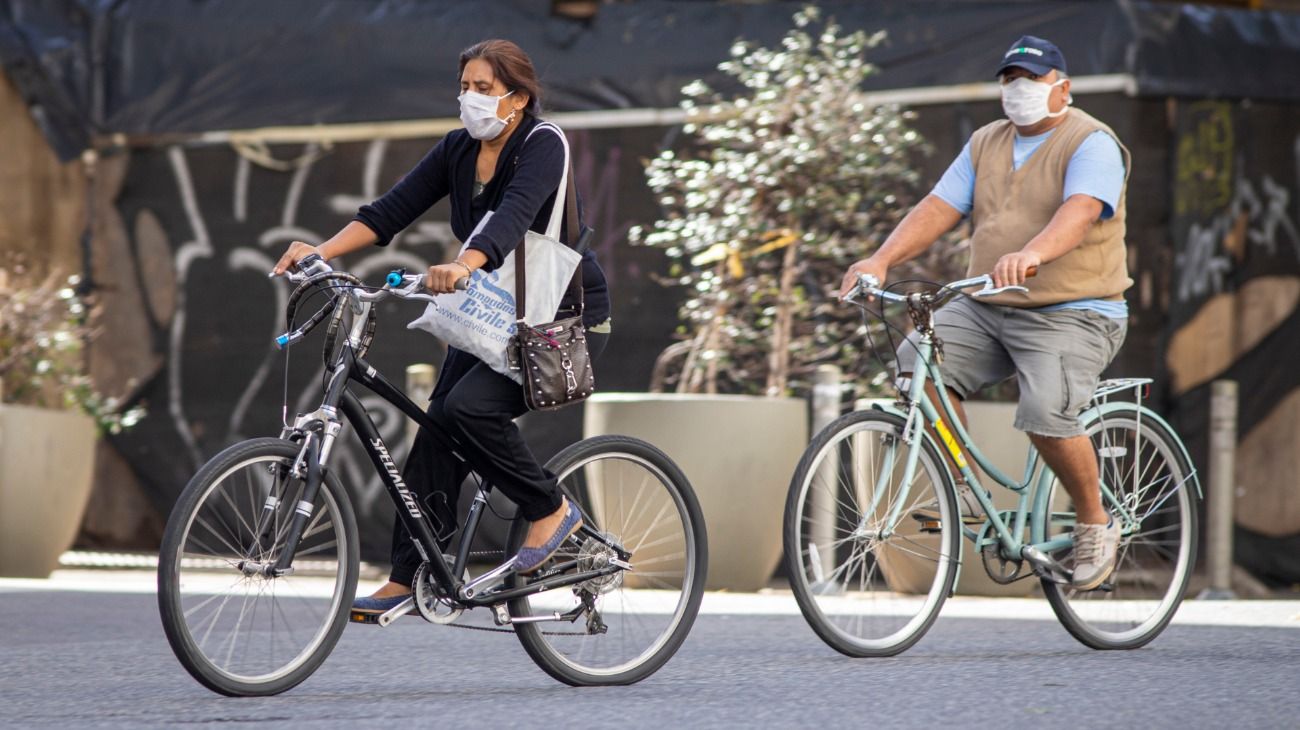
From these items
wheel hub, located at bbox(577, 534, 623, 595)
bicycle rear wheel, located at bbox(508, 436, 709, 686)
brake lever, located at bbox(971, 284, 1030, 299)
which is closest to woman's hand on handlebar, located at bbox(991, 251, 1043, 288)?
brake lever, located at bbox(971, 284, 1030, 299)

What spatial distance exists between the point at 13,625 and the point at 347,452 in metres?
4.02

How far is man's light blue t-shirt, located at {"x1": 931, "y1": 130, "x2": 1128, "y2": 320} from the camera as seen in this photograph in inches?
219

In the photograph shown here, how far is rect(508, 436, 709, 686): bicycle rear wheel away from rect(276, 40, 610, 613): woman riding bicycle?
0.11m

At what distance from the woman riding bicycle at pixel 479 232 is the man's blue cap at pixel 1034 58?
1548 millimetres

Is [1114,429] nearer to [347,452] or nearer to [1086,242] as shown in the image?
[1086,242]

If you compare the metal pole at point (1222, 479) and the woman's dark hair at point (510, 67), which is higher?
the woman's dark hair at point (510, 67)

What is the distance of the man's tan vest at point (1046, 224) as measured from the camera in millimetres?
5684

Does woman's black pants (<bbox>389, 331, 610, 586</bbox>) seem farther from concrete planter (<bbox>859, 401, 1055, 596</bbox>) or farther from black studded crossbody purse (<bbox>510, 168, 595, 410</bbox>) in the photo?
concrete planter (<bbox>859, 401, 1055, 596</bbox>)

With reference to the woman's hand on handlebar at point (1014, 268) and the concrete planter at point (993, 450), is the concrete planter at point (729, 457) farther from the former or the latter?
the woman's hand on handlebar at point (1014, 268)

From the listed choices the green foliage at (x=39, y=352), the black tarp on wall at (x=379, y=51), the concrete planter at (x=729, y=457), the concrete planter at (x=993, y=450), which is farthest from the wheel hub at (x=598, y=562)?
the black tarp on wall at (x=379, y=51)

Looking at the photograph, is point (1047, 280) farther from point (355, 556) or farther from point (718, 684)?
point (355, 556)

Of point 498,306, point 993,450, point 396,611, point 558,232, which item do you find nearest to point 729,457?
point 993,450

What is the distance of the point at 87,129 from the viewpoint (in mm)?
10586

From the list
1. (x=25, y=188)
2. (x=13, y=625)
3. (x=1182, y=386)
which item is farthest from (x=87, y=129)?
(x=1182, y=386)
